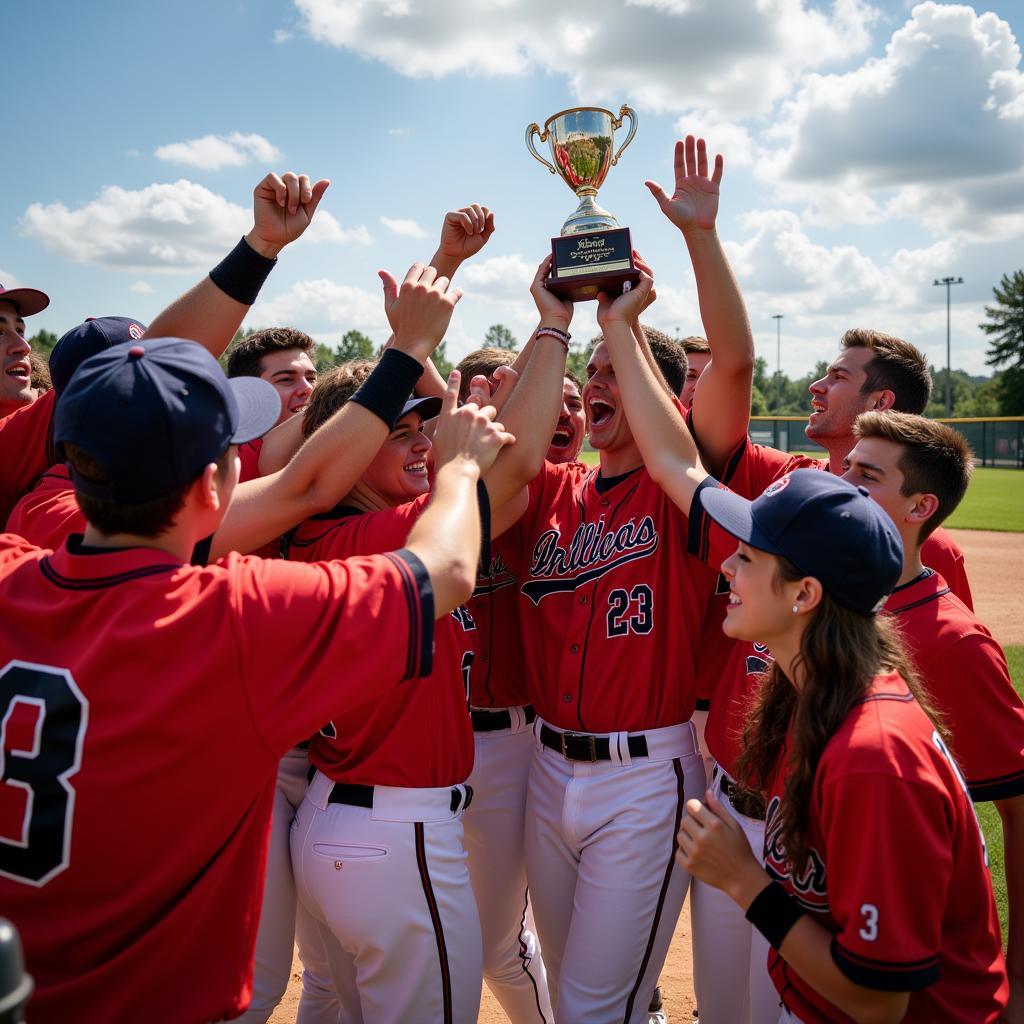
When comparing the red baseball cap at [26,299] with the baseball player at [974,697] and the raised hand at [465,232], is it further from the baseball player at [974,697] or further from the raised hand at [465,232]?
the baseball player at [974,697]

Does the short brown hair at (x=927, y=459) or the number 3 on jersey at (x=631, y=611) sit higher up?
the short brown hair at (x=927, y=459)

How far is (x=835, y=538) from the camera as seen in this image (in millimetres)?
1909

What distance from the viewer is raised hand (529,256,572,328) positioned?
9.84 feet

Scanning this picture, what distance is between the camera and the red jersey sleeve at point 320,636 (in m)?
1.52

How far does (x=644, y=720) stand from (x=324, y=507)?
122 cm

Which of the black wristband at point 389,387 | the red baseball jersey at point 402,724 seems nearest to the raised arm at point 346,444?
the black wristband at point 389,387

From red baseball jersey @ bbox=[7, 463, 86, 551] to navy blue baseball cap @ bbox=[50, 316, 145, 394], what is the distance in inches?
11.7

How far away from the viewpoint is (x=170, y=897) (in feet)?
5.18

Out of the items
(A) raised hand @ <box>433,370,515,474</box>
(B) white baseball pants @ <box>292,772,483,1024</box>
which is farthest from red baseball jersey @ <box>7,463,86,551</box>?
(B) white baseball pants @ <box>292,772,483,1024</box>

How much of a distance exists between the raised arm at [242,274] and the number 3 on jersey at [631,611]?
1492mm

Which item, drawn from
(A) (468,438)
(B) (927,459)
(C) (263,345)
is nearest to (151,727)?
(A) (468,438)

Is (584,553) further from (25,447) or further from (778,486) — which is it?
(25,447)

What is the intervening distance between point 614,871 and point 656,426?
1.40m

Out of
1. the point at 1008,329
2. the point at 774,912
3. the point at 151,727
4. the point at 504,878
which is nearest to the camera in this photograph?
the point at 151,727
